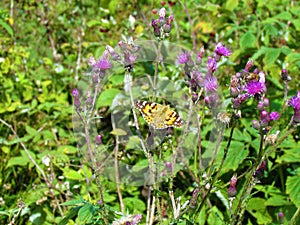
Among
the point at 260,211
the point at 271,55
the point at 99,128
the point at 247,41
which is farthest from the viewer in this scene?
the point at 99,128

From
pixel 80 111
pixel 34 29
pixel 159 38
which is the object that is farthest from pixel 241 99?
pixel 34 29

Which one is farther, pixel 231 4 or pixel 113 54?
pixel 231 4

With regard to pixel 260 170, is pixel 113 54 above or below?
above

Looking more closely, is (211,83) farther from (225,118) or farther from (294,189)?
(294,189)

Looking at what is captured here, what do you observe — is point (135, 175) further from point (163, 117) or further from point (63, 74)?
point (63, 74)

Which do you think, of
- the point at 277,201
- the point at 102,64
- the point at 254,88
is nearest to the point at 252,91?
the point at 254,88

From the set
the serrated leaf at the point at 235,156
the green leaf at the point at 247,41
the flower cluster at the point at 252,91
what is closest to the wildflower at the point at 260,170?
the flower cluster at the point at 252,91

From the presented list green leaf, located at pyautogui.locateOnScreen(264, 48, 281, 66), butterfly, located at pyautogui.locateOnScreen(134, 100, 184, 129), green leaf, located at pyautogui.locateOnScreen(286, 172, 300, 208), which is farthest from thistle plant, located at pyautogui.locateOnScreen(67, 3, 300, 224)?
green leaf, located at pyautogui.locateOnScreen(264, 48, 281, 66)

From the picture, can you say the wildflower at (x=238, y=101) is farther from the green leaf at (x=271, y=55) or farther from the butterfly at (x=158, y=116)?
the green leaf at (x=271, y=55)
